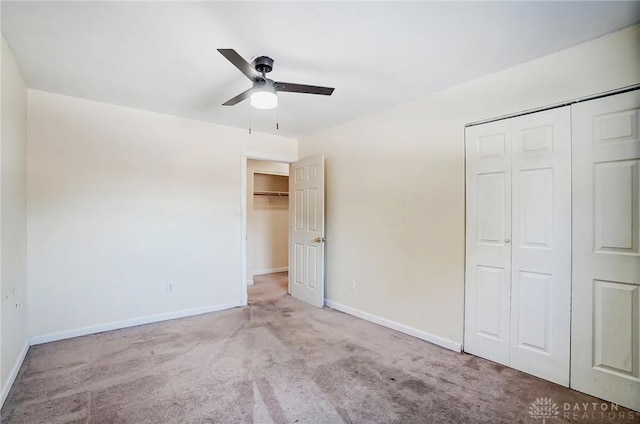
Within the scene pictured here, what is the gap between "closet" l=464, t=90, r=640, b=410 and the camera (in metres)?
2.01

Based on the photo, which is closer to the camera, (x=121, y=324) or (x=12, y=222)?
(x=12, y=222)

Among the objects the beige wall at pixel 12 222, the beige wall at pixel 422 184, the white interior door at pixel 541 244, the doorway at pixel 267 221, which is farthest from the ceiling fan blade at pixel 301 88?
the doorway at pixel 267 221

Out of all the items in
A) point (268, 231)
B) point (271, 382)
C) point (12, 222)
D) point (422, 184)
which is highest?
point (422, 184)

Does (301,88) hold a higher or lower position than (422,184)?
higher

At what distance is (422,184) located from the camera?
313 centimetres

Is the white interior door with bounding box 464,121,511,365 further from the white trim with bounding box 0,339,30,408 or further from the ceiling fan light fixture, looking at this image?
the white trim with bounding box 0,339,30,408

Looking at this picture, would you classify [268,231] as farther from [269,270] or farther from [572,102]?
[572,102]

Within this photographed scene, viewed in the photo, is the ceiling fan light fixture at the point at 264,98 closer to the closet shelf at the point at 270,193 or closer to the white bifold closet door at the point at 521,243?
the white bifold closet door at the point at 521,243

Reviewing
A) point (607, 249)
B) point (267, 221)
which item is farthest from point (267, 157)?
point (607, 249)

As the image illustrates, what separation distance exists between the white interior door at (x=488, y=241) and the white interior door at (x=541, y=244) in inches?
2.3

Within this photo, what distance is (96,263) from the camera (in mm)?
3311

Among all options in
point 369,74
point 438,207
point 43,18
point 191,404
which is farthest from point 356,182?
point 43,18

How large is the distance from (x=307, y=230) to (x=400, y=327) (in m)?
1.86

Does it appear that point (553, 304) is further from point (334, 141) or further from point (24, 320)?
point (24, 320)
